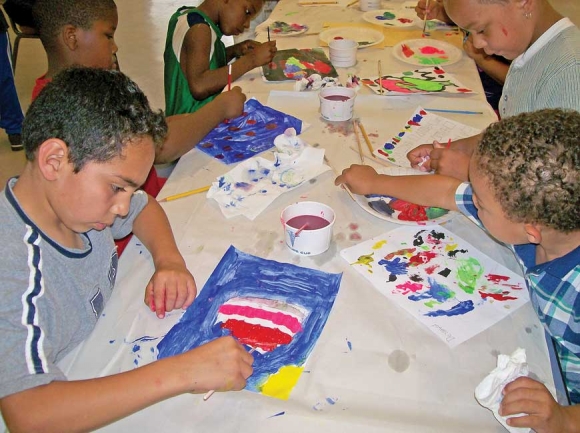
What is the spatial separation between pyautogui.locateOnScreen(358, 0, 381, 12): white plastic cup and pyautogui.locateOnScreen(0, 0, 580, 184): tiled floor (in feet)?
5.17

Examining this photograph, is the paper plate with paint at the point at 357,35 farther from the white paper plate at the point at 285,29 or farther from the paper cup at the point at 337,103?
the paper cup at the point at 337,103

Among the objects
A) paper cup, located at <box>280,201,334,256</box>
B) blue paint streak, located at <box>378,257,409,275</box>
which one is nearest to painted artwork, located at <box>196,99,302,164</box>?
paper cup, located at <box>280,201,334,256</box>

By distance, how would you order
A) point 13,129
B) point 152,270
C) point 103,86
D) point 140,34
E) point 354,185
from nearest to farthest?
point 103,86 < point 152,270 < point 354,185 < point 13,129 < point 140,34

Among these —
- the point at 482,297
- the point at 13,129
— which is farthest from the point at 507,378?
the point at 13,129

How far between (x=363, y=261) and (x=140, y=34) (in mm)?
4313

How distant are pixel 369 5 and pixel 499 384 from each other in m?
2.15

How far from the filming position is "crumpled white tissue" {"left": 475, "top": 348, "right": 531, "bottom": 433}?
0.75 metres

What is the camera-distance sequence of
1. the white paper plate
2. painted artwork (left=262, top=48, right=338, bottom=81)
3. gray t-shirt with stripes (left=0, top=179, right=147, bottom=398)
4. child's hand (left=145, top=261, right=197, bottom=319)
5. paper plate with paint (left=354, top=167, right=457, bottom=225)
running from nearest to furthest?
gray t-shirt with stripes (left=0, top=179, right=147, bottom=398), child's hand (left=145, top=261, right=197, bottom=319), paper plate with paint (left=354, top=167, right=457, bottom=225), painted artwork (left=262, top=48, right=338, bottom=81), the white paper plate

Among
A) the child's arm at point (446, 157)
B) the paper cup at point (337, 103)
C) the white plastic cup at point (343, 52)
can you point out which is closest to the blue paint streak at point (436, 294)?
the child's arm at point (446, 157)

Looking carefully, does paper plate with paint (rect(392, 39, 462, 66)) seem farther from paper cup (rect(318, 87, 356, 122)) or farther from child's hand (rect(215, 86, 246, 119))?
child's hand (rect(215, 86, 246, 119))

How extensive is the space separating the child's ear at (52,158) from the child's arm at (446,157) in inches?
36.3

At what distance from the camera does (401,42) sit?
209 cm

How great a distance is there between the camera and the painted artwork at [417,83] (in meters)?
1.73

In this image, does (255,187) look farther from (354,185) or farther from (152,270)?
(152,270)
